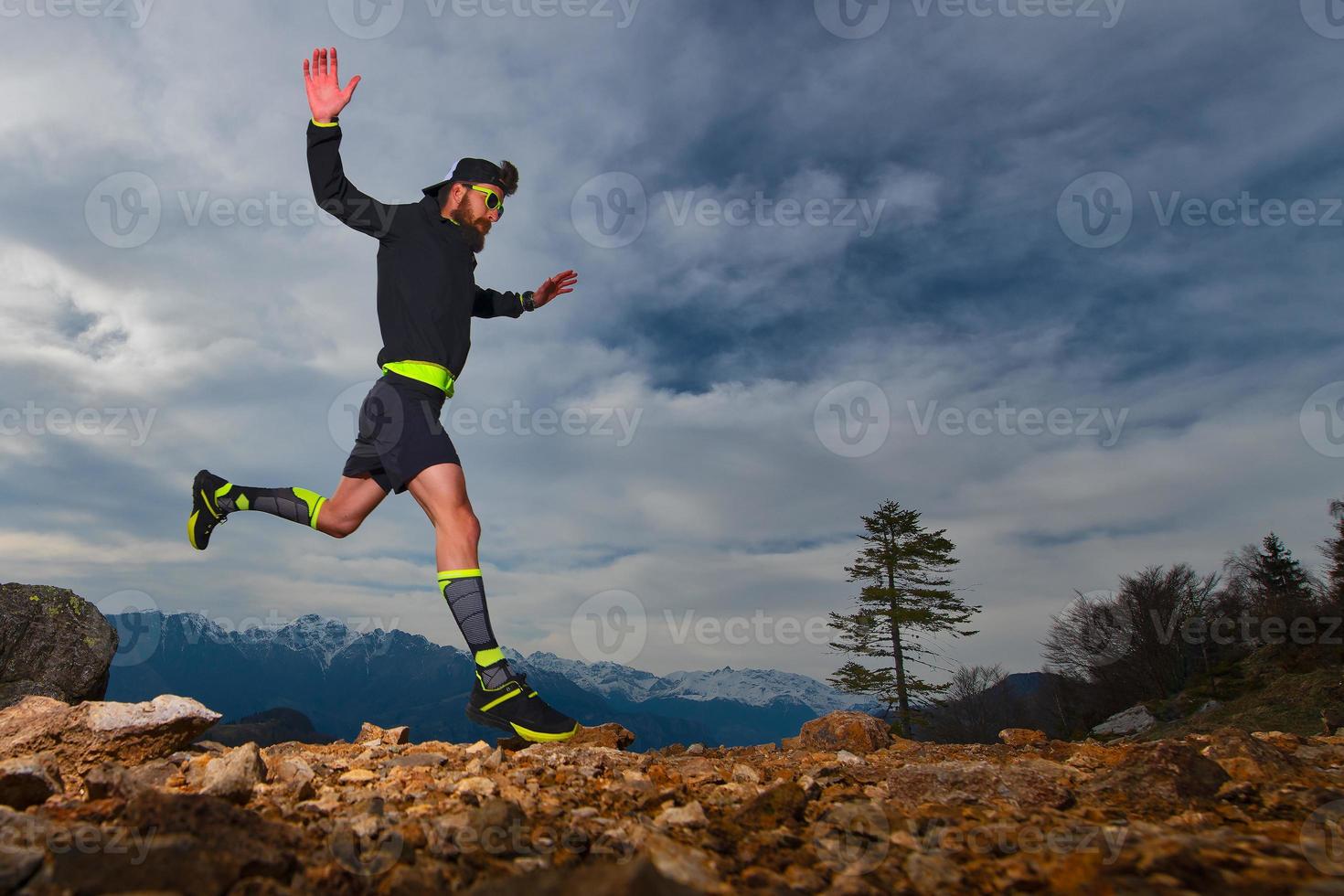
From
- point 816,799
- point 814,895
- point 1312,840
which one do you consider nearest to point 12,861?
point 814,895

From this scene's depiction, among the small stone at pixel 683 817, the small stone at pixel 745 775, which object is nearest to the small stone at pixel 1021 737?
the small stone at pixel 745 775

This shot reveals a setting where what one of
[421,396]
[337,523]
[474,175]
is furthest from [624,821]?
[474,175]

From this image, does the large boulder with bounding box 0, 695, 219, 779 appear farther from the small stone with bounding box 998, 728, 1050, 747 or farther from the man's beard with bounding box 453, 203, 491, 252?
the small stone with bounding box 998, 728, 1050, 747

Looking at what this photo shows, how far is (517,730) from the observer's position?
159 inches

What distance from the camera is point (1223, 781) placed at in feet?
9.09

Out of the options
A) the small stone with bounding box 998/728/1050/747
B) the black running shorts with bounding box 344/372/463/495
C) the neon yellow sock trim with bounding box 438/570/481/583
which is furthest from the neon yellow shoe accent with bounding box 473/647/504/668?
the small stone with bounding box 998/728/1050/747

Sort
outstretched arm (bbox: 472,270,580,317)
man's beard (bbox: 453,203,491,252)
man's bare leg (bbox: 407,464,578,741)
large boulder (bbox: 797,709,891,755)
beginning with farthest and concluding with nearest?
large boulder (bbox: 797,709,891,755) < outstretched arm (bbox: 472,270,580,317) < man's beard (bbox: 453,203,491,252) < man's bare leg (bbox: 407,464,578,741)

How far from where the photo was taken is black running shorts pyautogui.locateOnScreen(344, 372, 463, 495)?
423 cm

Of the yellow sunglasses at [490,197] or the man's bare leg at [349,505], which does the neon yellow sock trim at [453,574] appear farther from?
the yellow sunglasses at [490,197]

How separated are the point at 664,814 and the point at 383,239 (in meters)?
4.17

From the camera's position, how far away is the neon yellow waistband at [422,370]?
4383 millimetres

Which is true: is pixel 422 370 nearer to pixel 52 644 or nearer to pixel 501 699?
pixel 501 699

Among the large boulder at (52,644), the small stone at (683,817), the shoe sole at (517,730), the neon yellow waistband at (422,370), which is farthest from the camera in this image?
the large boulder at (52,644)

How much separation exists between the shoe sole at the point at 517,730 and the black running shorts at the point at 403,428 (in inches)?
60.6
